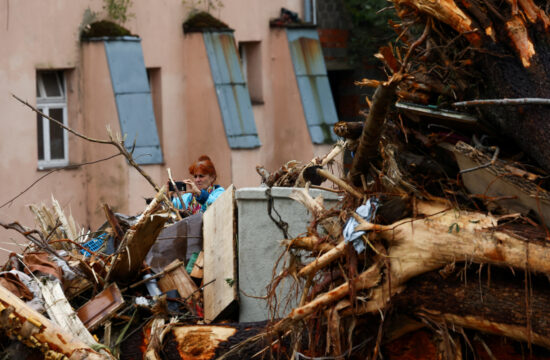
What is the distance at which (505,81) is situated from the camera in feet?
16.8

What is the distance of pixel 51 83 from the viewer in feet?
43.7

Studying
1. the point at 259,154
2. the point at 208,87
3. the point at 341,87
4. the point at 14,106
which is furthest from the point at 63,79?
the point at 341,87

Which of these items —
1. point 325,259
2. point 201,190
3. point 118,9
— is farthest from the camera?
point 118,9

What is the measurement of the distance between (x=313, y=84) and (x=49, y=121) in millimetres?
5562

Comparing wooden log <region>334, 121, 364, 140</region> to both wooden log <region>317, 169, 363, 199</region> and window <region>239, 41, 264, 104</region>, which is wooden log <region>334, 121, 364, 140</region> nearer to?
wooden log <region>317, 169, 363, 199</region>

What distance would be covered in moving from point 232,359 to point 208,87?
32.0 feet

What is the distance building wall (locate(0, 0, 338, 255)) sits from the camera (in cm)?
1227

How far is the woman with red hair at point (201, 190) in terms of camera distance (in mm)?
8180

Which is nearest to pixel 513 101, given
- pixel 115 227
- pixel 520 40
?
pixel 520 40

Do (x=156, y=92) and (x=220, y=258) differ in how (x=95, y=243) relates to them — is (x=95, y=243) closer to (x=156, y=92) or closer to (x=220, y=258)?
(x=220, y=258)

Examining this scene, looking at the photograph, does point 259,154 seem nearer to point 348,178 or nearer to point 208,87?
point 208,87

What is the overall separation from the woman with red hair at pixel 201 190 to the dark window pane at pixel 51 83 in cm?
533

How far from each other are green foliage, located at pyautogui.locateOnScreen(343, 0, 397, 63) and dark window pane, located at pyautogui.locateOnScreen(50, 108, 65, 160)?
272 inches

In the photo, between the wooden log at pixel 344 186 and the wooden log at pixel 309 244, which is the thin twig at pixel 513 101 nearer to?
the wooden log at pixel 344 186
